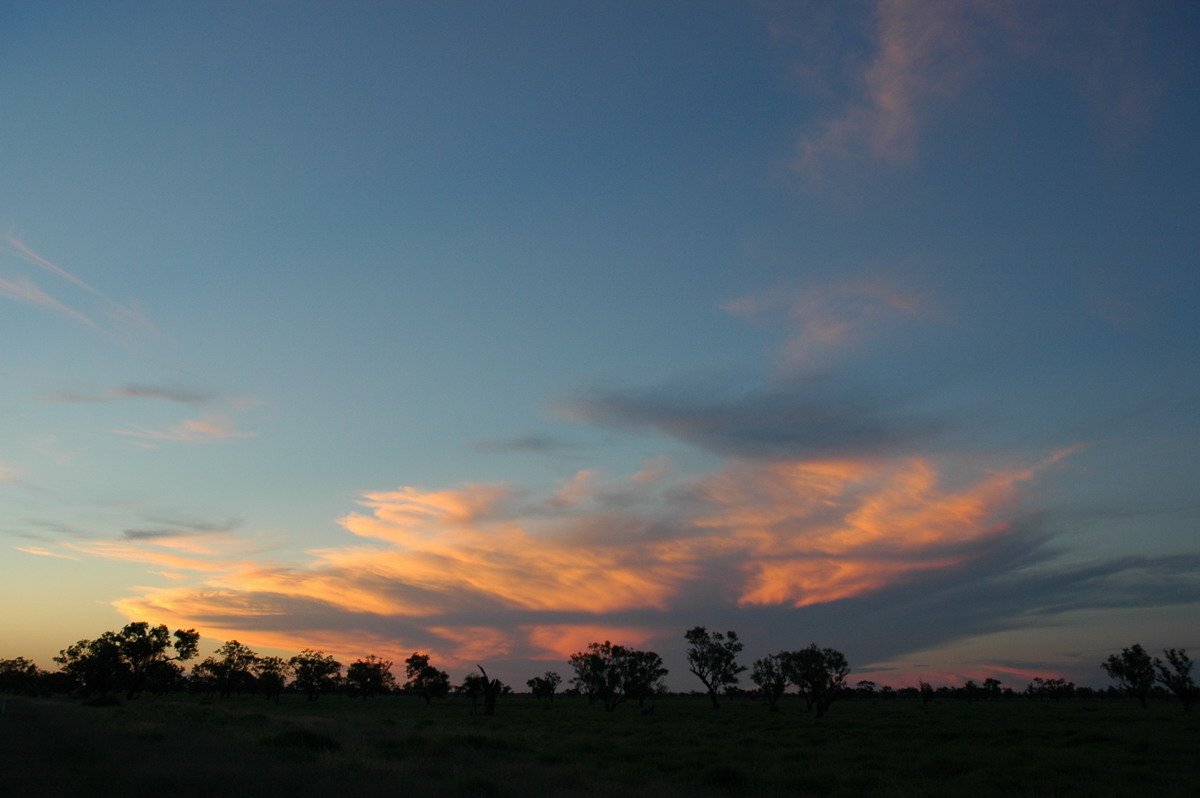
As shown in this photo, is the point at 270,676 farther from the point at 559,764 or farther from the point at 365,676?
the point at 559,764

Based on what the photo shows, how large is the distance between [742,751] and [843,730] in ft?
57.6

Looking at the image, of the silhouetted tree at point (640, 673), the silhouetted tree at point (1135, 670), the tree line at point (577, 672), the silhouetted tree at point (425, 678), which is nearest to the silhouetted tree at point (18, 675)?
the tree line at point (577, 672)

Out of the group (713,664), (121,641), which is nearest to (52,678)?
(121,641)

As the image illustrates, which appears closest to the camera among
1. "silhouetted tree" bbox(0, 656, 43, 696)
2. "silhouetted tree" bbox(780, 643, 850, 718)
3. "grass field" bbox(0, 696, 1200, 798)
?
"grass field" bbox(0, 696, 1200, 798)

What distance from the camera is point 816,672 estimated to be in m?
85.9

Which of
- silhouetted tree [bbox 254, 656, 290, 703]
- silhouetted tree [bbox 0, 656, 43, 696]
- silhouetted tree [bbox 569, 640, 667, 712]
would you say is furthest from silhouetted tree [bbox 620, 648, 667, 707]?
silhouetted tree [bbox 0, 656, 43, 696]

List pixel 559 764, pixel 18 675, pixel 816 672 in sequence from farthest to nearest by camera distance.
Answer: pixel 18 675
pixel 816 672
pixel 559 764

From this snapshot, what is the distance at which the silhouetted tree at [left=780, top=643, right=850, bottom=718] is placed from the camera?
83.4 m

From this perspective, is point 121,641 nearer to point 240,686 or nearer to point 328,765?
point 240,686

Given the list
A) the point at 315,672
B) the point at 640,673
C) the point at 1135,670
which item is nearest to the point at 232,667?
the point at 315,672

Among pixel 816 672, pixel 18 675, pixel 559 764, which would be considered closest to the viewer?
pixel 559 764

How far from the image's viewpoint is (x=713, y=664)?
326 feet

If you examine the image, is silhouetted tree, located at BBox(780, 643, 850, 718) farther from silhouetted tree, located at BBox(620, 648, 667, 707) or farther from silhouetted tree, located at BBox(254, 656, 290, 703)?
silhouetted tree, located at BBox(254, 656, 290, 703)

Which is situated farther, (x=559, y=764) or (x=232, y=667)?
(x=232, y=667)
